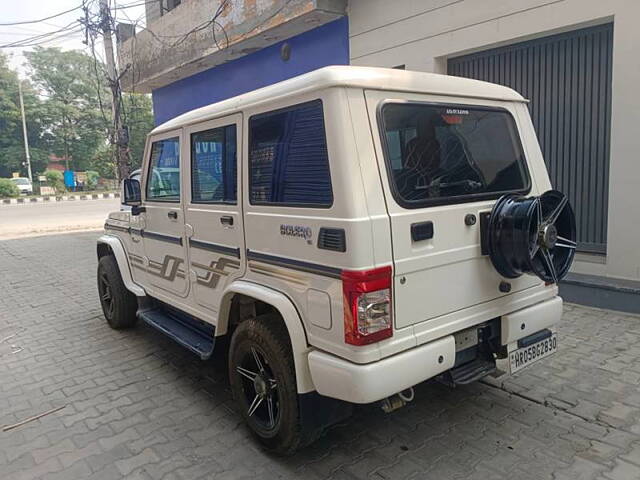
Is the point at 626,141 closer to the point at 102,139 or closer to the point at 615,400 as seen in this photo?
the point at 615,400

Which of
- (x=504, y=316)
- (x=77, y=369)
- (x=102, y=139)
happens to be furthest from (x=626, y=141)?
(x=102, y=139)

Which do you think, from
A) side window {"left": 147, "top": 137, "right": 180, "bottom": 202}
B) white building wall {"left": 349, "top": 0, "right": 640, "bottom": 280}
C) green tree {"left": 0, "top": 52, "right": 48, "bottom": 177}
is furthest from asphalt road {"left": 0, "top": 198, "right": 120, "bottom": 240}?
green tree {"left": 0, "top": 52, "right": 48, "bottom": 177}

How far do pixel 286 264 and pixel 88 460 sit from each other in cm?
172

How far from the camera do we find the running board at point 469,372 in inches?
113

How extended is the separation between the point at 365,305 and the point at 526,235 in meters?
1.00

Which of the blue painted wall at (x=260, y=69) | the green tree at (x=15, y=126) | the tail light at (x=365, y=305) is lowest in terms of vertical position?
the tail light at (x=365, y=305)

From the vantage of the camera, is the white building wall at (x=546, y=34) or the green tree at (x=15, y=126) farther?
the green tree at (x=15, y=126)

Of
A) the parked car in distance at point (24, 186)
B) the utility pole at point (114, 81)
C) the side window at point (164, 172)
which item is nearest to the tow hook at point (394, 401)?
the side window at point (164, 172)

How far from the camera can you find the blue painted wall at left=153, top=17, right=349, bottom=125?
28.1ft

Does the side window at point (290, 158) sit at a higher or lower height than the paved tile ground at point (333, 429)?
higher

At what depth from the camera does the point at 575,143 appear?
594cm

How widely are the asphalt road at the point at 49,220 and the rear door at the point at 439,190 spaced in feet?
47.8

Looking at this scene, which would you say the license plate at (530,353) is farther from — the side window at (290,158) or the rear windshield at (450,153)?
the side window at (290,158)

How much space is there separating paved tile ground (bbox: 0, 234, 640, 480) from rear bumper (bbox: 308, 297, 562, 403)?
24.3 inches
